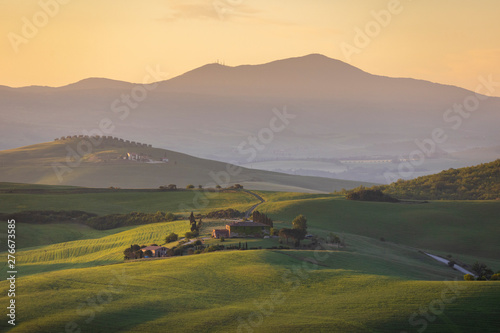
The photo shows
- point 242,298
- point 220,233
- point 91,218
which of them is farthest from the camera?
point 91,218

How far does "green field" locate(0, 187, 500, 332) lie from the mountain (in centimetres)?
7608

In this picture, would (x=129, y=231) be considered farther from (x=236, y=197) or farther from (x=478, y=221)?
(x=478, y=221)

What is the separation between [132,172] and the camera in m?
165

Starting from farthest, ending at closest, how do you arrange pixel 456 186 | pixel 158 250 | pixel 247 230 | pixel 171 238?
1. pixel 456 186
2. pixel 171 238
3. pixel 247 230
4. pixel 158 250

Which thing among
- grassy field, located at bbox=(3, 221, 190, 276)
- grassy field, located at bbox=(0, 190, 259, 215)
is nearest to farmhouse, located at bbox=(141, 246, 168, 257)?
grassy field, located at bbox=(3, 221, 190, 276)

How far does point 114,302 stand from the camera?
41062 mm

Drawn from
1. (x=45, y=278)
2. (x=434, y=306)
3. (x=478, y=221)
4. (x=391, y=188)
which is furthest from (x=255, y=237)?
(x=391, y=188)

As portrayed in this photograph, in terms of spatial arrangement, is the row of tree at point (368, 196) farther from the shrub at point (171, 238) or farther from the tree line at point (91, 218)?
the shrub at point (171, 238)

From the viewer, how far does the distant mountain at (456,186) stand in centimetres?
12175

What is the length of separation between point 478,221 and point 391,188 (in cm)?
4151

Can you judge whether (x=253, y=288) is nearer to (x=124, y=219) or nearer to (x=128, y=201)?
(x=124, y=219)

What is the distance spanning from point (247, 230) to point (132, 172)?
9910cm

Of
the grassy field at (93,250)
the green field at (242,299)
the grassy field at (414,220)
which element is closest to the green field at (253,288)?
the green field at (242,299)

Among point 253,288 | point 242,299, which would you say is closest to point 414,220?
point 253,288
